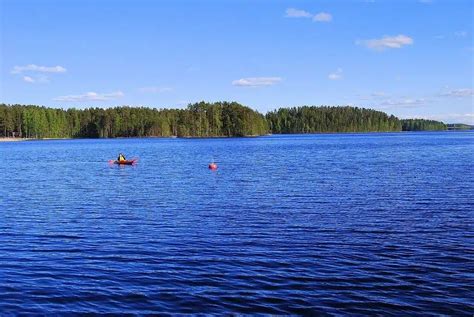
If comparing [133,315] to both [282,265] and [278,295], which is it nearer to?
[278,295]

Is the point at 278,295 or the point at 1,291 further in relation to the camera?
the point at 1,291

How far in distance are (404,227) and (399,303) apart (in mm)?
10408

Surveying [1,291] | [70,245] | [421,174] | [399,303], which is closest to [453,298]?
[399,303]

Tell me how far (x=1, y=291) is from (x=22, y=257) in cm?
412

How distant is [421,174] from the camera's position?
5016cm

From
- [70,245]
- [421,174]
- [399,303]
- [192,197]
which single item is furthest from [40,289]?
[421,174]

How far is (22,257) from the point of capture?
19.4 meters

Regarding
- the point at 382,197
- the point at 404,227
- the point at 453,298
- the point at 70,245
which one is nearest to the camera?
the point at 453,298

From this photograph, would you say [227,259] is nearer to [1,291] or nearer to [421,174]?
[1,291]

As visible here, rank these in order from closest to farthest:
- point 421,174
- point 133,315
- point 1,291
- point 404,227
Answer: point 133,315 → point 1,291 → point 404,227 → point 421,174

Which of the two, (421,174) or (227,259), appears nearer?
(227,259)

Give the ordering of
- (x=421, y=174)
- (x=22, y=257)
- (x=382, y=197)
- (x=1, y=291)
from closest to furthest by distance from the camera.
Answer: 1. (x=1, y=291)
2. (x=22, y=257)
3. (x=382, y=197)
4. (x=421, y=174)

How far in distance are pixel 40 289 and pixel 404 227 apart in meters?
15.5

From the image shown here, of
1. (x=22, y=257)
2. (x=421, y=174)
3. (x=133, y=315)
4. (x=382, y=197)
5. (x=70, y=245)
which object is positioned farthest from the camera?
(x=421, y=174)
